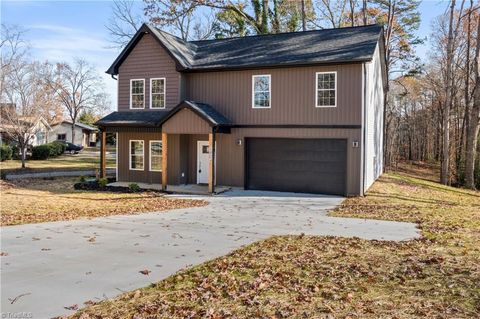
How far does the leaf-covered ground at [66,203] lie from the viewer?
11719 millimetres

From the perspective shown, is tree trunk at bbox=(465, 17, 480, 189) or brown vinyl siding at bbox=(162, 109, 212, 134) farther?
tree trunk at bbox=(465, 17, 480, 189)

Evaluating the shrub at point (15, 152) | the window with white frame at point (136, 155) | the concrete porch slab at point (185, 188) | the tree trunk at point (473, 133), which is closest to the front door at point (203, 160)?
the concrete porch slab at point (185, 188)

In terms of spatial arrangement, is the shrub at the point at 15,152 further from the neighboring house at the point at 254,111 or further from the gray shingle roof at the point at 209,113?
the gray shingle roof at the point at 209,113

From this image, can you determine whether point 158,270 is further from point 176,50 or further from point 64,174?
point 64,174

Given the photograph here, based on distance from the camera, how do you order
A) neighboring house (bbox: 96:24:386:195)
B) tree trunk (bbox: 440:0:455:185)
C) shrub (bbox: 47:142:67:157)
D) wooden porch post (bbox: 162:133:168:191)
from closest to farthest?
neighboring house (bbox: 96:24:386:195) → wooden porch post (bbox: 162:133:168:191) → tree trunk (bbox: 440:0:455:185) → shrub (bbox: 47:142:67:157)

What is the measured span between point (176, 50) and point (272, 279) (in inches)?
632

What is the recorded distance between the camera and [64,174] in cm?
2686

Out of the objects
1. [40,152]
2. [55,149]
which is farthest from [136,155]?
[55,149]

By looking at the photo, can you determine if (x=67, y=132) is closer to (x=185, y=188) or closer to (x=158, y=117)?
(x=158, y=117)

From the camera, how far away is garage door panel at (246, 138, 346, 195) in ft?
55.9

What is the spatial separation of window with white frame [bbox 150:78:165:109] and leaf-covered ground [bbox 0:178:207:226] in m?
4.73

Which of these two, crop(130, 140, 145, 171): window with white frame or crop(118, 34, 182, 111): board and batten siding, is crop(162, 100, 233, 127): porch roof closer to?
crop(118, 34, 182, 111): board and batten siding

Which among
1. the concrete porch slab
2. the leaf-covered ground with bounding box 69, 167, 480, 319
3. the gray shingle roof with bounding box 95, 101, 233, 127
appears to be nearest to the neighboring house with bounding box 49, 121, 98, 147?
the gray shingle roof with bounding box 95, 101, 233, 127

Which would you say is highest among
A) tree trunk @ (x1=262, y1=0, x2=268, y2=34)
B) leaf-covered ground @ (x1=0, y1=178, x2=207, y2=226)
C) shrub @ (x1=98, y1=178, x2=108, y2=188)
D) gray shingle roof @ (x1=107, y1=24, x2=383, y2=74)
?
tree trunk @ (x1=262, y1=0, x2=268, y2=34)
